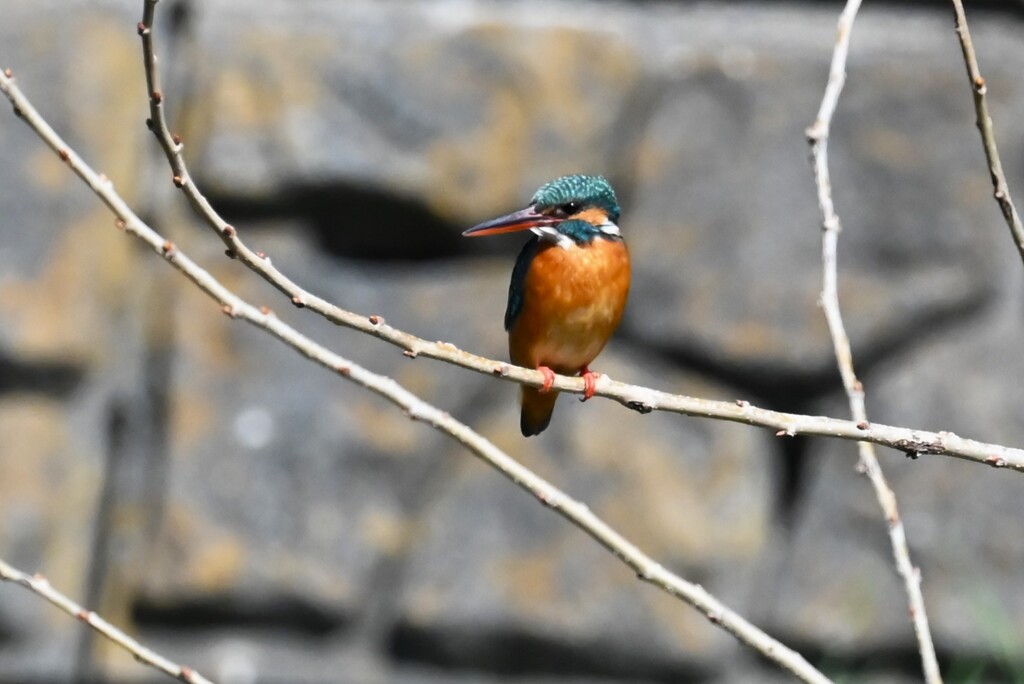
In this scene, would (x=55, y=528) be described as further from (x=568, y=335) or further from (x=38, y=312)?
(x=568, y=335)

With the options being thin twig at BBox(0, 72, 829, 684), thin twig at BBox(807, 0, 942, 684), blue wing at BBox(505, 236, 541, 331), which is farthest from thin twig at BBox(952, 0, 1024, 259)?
blue wing at BBox(505, 236, 541, 331)

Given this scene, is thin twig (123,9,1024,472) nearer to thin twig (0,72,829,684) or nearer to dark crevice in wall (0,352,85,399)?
thin twig (0,72,829,684)

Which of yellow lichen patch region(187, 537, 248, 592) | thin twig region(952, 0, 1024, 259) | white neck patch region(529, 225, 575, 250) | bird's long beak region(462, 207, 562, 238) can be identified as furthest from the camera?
yellow lichen patch region(187, 537, 248, 592)

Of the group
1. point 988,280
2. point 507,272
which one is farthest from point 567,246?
point 988,280

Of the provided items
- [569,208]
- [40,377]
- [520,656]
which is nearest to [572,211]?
[569,208]

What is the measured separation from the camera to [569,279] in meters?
1.53

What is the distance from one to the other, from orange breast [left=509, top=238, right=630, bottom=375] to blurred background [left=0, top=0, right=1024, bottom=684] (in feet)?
1.05

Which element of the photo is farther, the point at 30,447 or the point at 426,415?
the point at 30,447

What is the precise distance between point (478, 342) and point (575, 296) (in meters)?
0.36

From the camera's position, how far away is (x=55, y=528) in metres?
1.87

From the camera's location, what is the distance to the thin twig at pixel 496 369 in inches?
35.4

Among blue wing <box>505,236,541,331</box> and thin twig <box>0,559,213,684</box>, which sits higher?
blue wing <box>505,236,541,331</box>

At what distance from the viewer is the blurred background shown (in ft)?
6.07

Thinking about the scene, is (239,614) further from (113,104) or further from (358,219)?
(113,104)
